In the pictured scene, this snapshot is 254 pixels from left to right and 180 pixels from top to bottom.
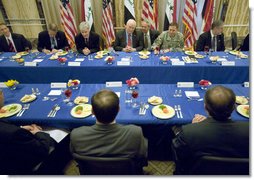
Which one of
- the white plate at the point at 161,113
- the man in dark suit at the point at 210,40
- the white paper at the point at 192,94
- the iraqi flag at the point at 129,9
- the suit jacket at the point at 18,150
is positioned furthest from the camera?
the iraqi flag at the point at 129,9

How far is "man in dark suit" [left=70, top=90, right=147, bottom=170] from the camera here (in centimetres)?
158

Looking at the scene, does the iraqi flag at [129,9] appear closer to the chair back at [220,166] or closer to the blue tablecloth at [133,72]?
the blue tablecloth at [133,72]

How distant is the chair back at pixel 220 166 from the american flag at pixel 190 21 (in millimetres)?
4723

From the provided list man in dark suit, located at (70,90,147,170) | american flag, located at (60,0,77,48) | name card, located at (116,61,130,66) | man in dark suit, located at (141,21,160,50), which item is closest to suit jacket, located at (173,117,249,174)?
man in dark suit, located at (70,90,147,170)

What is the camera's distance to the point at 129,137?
1.64 meters

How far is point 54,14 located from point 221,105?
5.84m

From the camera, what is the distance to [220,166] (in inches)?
58.4

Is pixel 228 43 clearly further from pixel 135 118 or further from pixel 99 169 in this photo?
pixel 99 169

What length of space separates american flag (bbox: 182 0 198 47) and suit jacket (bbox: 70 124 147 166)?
15.3ft

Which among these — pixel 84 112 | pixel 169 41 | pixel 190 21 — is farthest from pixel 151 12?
pixel 84 112

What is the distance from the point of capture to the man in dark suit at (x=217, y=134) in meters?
1.53

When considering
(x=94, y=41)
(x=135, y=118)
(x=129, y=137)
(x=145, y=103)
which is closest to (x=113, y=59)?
(x=94, y=41)

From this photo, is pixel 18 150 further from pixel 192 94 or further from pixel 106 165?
pixel 192 94

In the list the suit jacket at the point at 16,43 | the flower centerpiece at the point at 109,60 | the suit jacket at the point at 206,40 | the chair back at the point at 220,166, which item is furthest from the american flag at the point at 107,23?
the chair back at the point at 220,166
